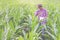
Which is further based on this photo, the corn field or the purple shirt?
the purple shirt

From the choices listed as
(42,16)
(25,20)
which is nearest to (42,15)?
(42,16)

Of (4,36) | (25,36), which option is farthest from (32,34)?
(4,36)

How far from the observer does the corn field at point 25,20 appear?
1.47 m

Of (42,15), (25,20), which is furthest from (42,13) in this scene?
(25,20)

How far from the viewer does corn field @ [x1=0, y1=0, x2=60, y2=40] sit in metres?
1.47

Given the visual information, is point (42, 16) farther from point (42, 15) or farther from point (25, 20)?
point (25, 20)

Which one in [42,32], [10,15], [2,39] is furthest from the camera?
[10,15]

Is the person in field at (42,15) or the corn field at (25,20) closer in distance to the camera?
the corn field at (25,20)

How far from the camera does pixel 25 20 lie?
65.4 inches

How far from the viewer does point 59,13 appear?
65.7 inches

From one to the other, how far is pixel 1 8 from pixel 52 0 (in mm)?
460

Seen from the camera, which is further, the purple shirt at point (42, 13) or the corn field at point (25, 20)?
the purple shirt at point (42, 13)

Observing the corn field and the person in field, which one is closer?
the corn field

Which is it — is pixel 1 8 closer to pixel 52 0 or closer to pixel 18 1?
pixel 18 1
